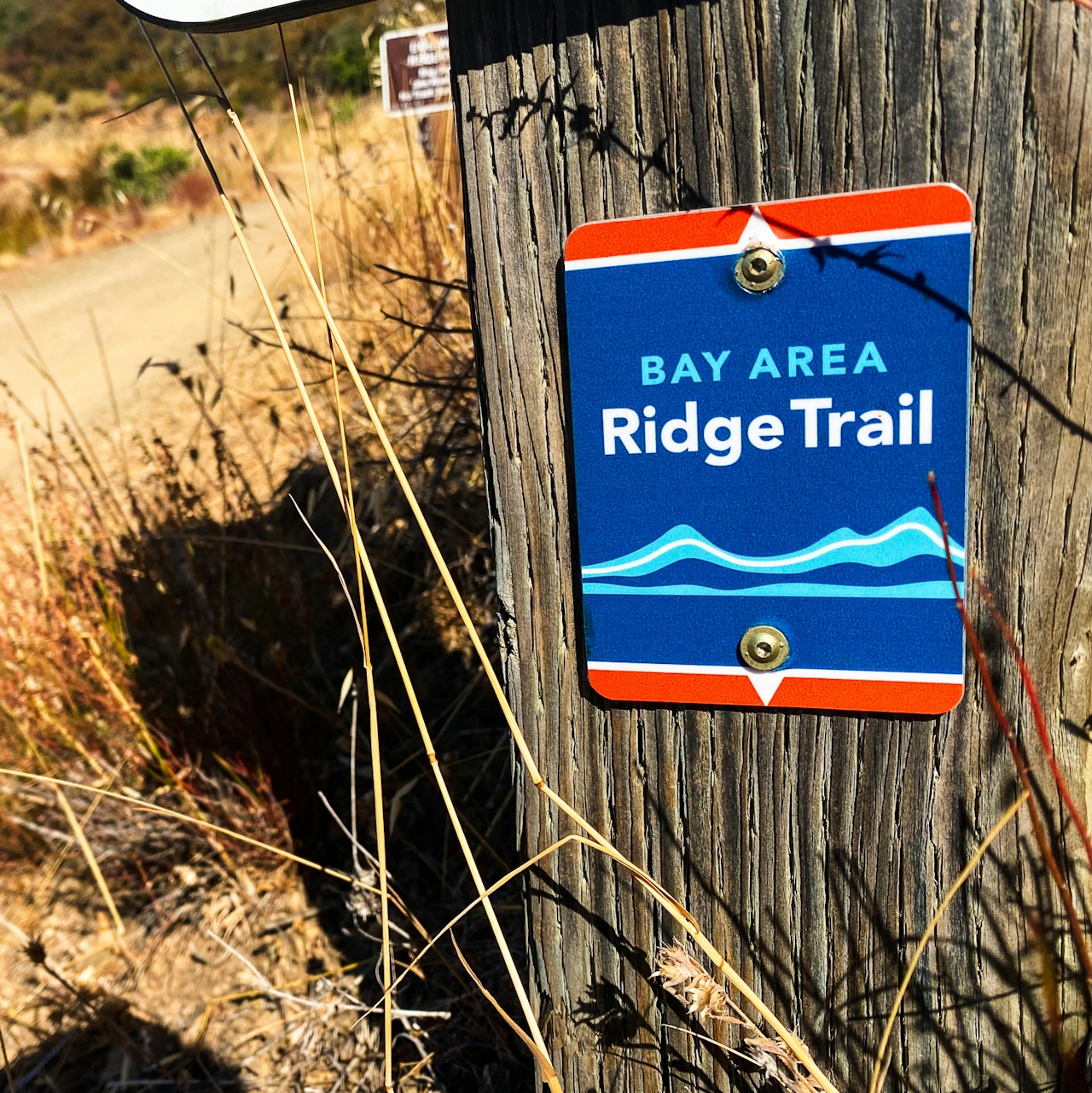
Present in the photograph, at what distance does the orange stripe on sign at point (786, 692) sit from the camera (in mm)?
1001

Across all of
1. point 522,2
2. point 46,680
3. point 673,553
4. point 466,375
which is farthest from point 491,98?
point 46,680

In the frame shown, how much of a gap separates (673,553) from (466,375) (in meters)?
1.24

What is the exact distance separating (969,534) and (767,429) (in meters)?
0.23

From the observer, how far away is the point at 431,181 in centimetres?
303

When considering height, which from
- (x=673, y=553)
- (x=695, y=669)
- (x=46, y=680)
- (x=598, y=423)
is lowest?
(x=46, y=680)

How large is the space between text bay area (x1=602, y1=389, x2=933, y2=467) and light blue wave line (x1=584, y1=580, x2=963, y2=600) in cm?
14

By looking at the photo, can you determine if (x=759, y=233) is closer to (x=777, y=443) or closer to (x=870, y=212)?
(x=870, y=212)

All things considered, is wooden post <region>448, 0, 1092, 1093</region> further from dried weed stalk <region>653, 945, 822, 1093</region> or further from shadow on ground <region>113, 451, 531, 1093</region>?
shadow on ground <region>113, 451, 531, 1093</region>

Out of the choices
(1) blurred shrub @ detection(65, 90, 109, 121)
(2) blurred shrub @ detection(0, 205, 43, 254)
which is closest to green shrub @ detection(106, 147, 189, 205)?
(2) blurred shrub @ detection(0, 205, 43, 254)

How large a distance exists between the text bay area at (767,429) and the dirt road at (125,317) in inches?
140

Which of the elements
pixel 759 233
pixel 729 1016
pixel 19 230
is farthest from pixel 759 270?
pixel 19 230

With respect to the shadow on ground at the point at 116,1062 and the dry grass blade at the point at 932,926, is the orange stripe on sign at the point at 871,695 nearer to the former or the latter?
→ the dry grass blade at the point at 932,926

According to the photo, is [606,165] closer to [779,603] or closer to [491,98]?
[491,98]

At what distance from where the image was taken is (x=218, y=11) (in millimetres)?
1020
